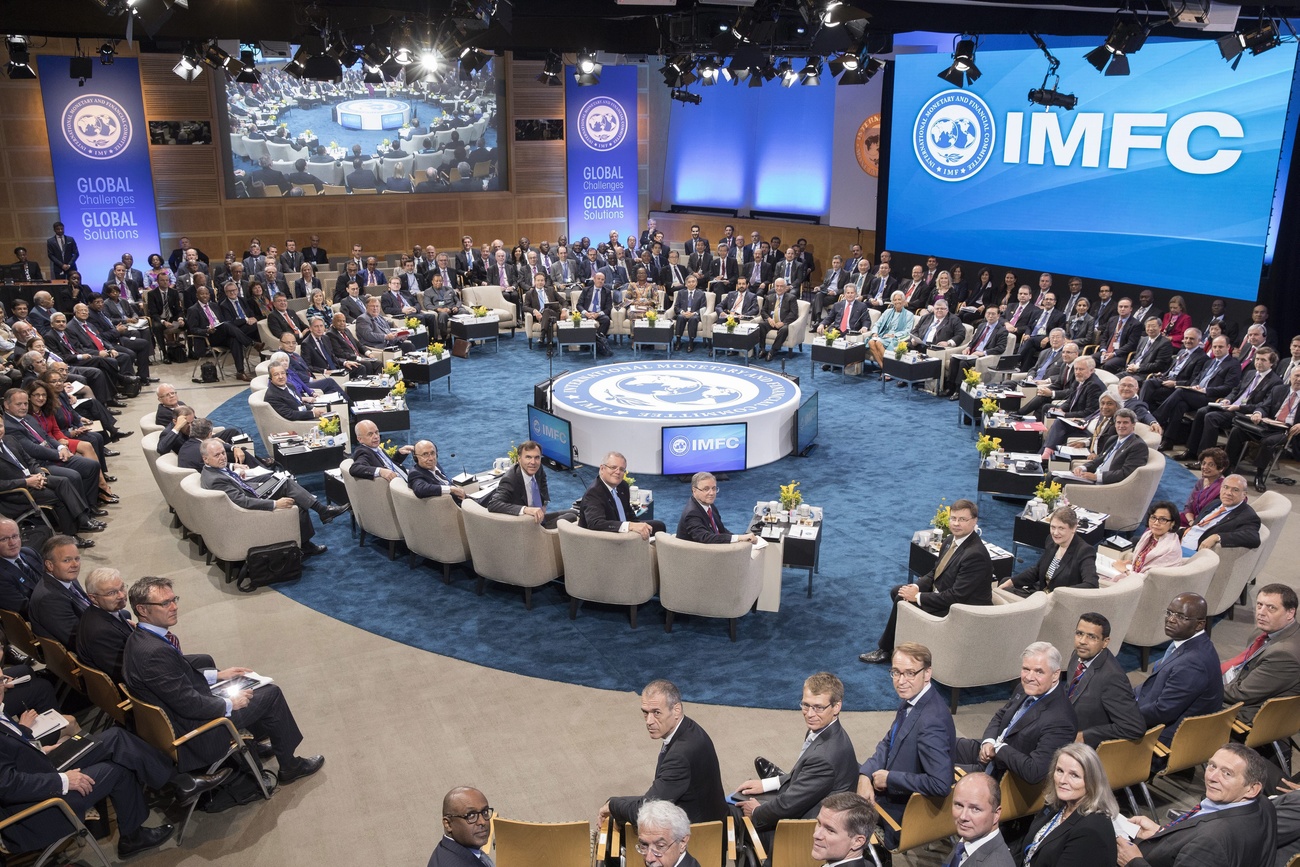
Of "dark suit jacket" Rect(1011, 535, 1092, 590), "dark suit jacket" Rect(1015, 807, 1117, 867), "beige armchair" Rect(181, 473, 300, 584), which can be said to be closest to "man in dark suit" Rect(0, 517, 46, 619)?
"beige armchair" Rect(181, 473, 300, 584)

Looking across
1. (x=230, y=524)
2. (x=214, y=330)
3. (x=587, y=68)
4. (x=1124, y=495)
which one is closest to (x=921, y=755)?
(x=1124, y=495)

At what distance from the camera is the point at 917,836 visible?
451 centimetres

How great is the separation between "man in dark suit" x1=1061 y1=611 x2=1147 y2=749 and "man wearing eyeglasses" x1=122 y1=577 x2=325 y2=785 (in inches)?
169

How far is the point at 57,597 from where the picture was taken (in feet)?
19.3

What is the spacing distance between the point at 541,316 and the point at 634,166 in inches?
316

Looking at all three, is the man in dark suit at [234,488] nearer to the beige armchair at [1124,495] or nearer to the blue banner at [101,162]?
the beige armchair at [1124,495]

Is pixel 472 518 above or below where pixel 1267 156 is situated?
below

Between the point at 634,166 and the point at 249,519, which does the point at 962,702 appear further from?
the point at 634,166

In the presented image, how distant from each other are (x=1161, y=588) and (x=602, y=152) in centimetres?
1787

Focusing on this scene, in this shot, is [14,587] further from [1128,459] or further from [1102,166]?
[1102,166]

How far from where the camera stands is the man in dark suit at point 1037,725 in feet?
15.1

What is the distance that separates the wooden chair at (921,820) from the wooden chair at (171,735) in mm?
3318

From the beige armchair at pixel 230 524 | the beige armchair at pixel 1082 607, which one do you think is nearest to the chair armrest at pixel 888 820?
the beige armchair at pixel 1082 607

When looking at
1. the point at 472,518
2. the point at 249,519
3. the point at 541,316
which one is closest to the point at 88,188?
the point at 541,316
